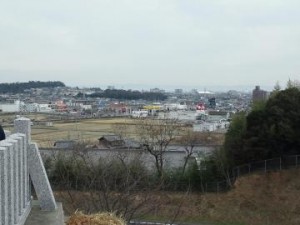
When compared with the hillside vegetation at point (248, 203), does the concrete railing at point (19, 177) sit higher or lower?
higher

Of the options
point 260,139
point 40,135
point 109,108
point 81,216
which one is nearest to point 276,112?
point 260,139

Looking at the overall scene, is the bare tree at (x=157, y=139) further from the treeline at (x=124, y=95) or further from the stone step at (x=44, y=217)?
the treeline at (x=124, y=95)

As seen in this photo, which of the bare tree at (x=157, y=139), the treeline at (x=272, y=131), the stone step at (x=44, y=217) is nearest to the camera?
the stone step at (x=44, y=217)

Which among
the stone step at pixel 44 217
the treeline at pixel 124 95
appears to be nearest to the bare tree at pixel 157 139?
the stone step at pixel 44 217

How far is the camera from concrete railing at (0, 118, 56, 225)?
6289mm

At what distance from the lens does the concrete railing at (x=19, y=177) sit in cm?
629

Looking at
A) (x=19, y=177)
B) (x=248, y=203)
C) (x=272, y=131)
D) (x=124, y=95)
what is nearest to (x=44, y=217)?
(x=19, y=177)

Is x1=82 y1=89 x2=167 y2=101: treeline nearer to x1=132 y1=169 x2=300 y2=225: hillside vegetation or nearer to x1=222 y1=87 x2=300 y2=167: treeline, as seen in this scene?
x1=222 y1=87 x2=300 y2=167: treeline

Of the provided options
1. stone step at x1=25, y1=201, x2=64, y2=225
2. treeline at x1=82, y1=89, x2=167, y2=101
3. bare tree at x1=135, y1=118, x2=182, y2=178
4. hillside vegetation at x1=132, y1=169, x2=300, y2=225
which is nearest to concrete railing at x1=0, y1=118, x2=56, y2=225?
stone step at x1=25, y1=201, x2=64, y2=225

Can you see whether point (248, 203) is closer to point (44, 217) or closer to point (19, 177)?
point (44, 217)

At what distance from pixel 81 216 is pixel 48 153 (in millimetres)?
24050

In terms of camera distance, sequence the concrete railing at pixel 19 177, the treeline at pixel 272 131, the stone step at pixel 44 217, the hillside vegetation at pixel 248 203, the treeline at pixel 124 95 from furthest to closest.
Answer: the treeline at pixel 124 95, the treeline at pixel 272 131, the hillside vegetation at pixel 248 203, the stone step at pixel 44 217, the concrete railing at pixel 19 177

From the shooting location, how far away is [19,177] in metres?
7.41

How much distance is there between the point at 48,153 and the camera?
31.0 m
